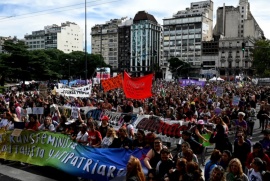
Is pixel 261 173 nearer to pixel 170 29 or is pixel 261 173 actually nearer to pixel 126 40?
pixel 170 29

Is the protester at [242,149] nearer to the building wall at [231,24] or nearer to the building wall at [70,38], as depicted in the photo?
the building wall at [231,24]

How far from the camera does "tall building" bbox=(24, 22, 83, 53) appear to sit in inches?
6102

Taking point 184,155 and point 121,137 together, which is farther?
point 121,137

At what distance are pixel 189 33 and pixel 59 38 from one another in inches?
2497

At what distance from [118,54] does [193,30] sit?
3933 cm

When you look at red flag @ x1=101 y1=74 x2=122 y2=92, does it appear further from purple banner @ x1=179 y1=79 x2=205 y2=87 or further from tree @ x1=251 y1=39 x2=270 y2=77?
tree @ x1=251 y1=39 x2=270 y2=77

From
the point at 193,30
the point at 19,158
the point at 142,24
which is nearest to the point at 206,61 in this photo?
the point at 193,30

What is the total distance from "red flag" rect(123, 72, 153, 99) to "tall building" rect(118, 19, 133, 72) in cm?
12819

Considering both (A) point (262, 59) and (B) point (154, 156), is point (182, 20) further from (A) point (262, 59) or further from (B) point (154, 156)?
(B) point (154, 156)

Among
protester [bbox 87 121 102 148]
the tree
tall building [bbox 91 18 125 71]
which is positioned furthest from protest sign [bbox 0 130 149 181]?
tall building [bbox 91 18 125 71]

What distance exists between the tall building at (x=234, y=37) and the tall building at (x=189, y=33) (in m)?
6.30

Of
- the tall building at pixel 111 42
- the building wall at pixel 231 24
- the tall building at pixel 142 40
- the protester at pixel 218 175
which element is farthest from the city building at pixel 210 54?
the protester at pixel 218 175

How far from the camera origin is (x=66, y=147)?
8.34 meters

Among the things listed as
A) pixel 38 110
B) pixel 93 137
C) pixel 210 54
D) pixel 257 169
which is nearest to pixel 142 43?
pixel 210 54
